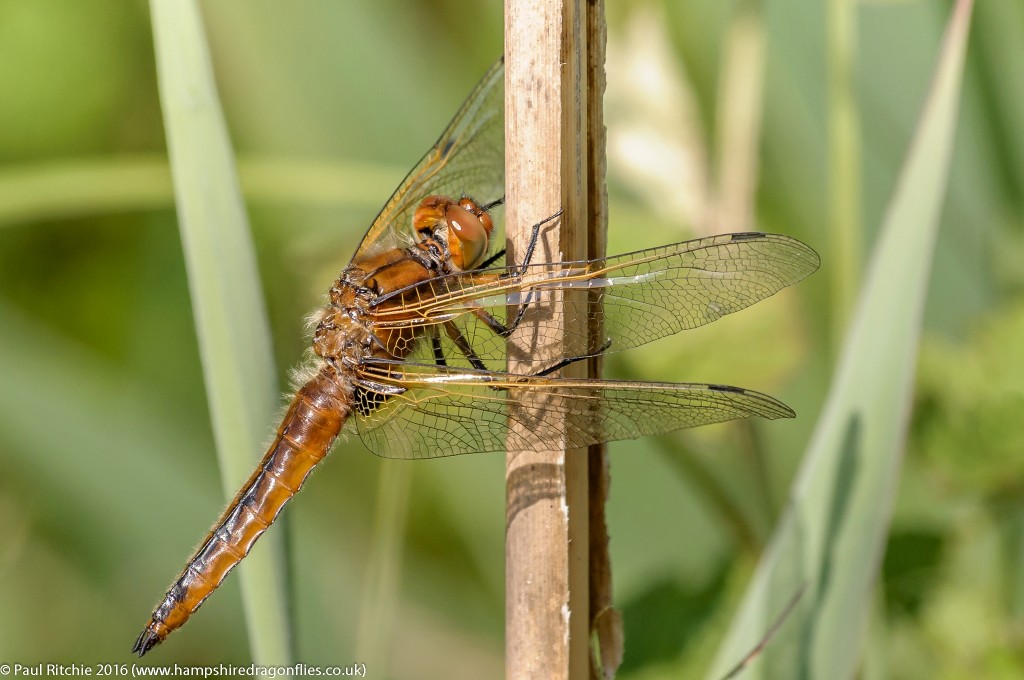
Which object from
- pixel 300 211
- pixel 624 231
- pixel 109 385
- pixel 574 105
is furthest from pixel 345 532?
pixel 574 105

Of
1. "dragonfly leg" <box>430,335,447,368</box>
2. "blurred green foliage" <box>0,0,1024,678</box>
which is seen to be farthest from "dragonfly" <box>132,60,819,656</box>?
"blurred green foliage" <box>0,0,1024,678</box>

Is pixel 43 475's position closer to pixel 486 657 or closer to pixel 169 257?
pixel 169 257

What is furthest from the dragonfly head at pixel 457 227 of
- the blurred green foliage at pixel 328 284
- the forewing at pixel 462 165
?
the blurred green foliage at pixel 328 284

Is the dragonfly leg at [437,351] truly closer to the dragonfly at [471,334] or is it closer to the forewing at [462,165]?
the dragonfly at [471,334]

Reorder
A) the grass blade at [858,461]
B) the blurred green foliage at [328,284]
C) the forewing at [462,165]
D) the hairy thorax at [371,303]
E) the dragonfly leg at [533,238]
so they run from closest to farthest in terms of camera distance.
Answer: the dragonfly leg at [533,238] → the grass blade at [858,461] → the hairy thorax at [371,303] → the forewing at [462,165] → the blurred green foliage at [328,284]

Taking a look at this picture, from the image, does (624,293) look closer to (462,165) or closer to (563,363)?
(563,363)

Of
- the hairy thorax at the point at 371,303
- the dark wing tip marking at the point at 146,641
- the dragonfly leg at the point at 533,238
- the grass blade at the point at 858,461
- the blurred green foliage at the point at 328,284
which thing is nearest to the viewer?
the dragonfly leg at the point at 533,238
